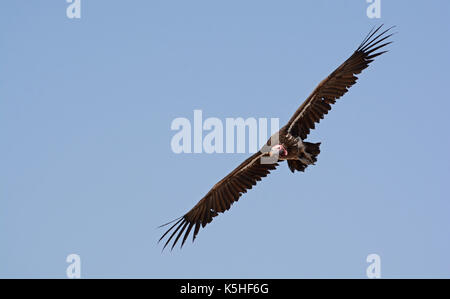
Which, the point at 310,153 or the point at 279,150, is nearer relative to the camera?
the point at 310,153

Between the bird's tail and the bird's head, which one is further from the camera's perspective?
the bird's head

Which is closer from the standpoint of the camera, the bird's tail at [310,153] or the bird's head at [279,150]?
the bird's tail at [310,153]

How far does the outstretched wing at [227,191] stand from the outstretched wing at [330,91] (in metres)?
1.36

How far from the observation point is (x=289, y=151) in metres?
16.7

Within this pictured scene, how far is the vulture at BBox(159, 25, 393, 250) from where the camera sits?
16.7 meters

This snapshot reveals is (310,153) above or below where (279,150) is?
below

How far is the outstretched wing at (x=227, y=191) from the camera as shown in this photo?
17781mm

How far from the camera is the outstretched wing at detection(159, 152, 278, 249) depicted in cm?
1778

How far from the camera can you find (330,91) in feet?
55.4

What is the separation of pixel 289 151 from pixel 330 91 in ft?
6.03
